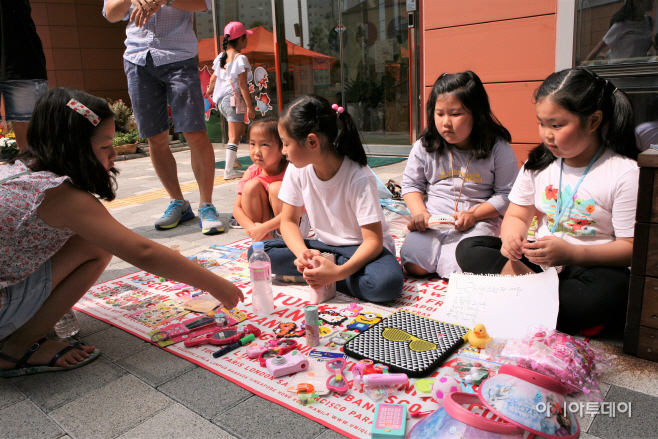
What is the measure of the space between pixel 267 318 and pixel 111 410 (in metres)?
0.74

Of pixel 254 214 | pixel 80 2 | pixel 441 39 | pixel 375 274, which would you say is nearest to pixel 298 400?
pixel 375 274

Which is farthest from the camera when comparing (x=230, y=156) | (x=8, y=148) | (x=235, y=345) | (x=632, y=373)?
(x=8, y=148)

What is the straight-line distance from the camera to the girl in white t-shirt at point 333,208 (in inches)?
85.3

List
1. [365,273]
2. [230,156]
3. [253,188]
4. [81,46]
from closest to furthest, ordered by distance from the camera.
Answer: [365,273] → [253,188] → [230,156] → [81,46]

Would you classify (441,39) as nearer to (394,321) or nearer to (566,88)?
(566,88)

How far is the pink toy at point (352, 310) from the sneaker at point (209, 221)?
Answer: 5.35 feet

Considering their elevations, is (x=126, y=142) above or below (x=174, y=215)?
above

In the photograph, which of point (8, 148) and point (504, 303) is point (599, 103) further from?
point (8, 148)

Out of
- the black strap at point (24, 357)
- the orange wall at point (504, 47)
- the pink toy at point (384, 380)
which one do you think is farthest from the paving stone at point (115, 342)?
the orange wall at point (504, 47)

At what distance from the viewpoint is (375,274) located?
2.17 m

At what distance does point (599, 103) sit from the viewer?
1.81 metres

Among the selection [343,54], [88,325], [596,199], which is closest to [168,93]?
[88,325]

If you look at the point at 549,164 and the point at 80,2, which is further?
the point at 80,2

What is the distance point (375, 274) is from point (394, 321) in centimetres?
31
